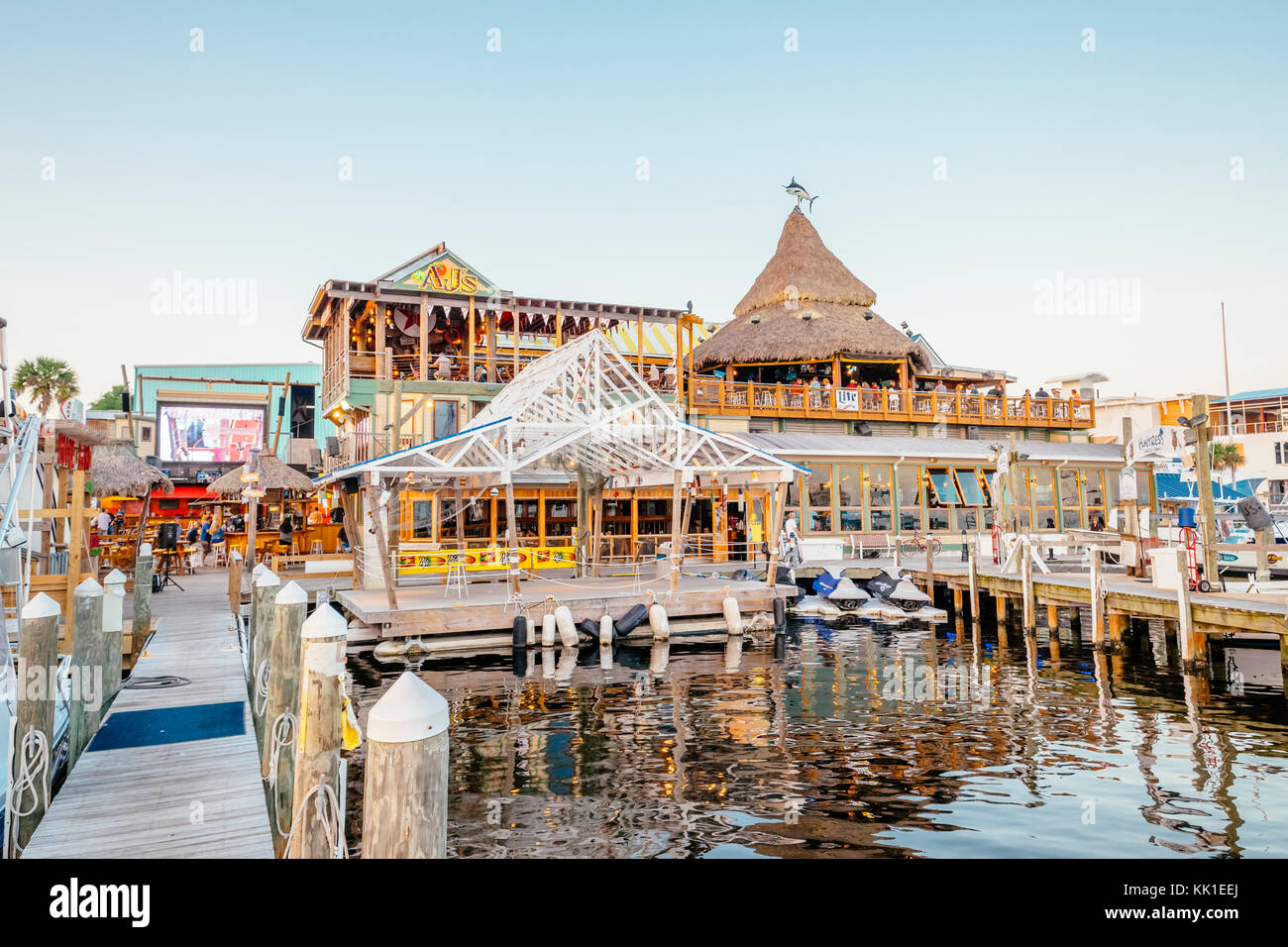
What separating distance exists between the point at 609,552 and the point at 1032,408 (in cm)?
2148

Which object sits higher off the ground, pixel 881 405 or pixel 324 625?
pixel 881 405

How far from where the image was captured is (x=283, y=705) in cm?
679

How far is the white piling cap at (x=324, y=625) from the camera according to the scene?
5145mm

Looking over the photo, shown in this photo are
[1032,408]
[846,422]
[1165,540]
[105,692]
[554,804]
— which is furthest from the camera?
[1032,408]

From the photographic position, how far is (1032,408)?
114 ft

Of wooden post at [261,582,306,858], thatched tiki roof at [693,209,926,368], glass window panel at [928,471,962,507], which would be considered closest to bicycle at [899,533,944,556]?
glass window panel at [928,471,962,507]

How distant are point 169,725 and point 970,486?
94.0 ft

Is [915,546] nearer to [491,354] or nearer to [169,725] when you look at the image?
[491,354]

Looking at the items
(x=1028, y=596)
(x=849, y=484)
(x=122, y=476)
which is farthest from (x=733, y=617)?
(x=122, y=476)

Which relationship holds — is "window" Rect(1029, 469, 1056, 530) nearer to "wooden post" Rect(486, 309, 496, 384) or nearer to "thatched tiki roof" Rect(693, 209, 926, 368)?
"thatched tiki roof" Rect(693, 209, 926, 368)

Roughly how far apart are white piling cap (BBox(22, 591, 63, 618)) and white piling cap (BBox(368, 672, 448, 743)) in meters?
4.95
